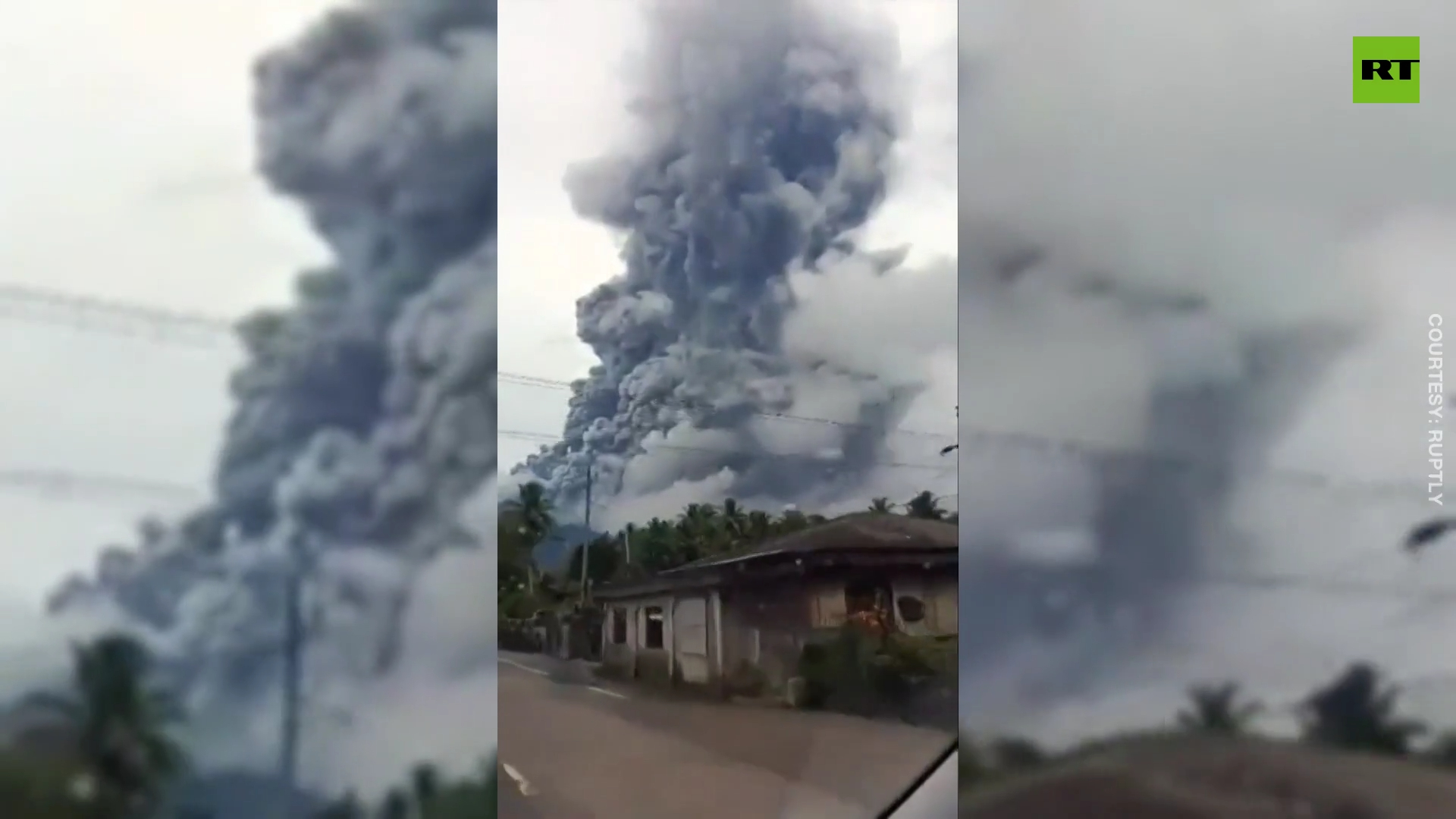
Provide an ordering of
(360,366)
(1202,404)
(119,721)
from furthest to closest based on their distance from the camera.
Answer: (1202,404), (360,366), (119,721)

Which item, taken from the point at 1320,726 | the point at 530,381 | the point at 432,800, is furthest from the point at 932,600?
the point at 432,800

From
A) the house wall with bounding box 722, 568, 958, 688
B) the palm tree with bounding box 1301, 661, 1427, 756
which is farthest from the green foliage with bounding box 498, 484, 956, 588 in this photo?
the palm tree with bounding box 1301, 661, 1427, 756

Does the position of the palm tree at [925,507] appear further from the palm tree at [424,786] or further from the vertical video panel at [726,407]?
the palm tree at [424,786]

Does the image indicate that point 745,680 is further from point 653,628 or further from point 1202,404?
point 1202,404

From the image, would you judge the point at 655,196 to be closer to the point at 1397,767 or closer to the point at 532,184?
the point at 532,184

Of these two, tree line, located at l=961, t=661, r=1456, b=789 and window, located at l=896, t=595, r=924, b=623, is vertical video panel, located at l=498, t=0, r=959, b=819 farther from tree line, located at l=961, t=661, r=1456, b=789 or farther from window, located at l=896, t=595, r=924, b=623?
tree line, located at l=961, t=661, r=1456, b=789

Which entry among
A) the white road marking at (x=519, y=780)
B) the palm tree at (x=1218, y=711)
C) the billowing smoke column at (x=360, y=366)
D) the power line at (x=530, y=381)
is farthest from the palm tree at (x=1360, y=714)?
the billowing smoke column at (x=360, y=366)
